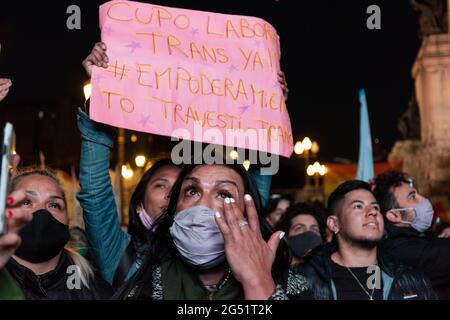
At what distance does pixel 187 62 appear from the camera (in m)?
3.89

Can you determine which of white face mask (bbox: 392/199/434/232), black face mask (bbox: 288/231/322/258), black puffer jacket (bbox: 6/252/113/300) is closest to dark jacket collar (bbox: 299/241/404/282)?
white face mask (bbox: 392/199/434/232)

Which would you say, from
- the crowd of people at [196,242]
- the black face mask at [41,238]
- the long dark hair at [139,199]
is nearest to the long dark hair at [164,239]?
the crowd of people at [196,242]

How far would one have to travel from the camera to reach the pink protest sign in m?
3.64

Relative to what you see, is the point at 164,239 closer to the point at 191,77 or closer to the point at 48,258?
the point at 48,258

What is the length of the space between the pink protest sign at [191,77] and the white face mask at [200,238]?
0.79 m

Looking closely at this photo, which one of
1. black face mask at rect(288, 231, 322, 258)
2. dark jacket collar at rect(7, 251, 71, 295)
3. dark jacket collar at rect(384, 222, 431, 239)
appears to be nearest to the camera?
dark jacket collar at rect(7, 251, 71, 295)

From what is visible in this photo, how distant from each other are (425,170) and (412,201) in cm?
1712

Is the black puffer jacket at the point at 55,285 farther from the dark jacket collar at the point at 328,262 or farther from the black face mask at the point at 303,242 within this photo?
the black face mask at the point at 303,242

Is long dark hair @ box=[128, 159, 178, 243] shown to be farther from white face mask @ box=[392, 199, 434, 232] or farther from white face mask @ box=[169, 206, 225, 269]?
white face mask @ box=[392, 199, 434, 232]

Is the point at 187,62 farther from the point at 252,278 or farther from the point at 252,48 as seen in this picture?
the point at 252,278

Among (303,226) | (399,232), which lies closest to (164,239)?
(399,232)

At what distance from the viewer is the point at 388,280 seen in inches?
159

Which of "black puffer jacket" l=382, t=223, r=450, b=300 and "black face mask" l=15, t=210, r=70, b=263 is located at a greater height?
"black face mask" l=15, t=210, r=70, b=263
